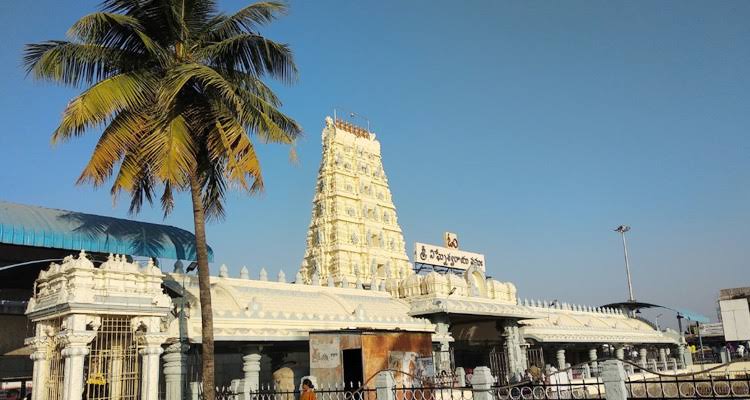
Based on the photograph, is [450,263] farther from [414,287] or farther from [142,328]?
[142,328]

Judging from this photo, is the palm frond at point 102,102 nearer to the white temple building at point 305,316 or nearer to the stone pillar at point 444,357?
the white temple building at point 305,316

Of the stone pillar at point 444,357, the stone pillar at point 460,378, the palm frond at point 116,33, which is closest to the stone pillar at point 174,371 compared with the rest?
the palm frond at point 116,33

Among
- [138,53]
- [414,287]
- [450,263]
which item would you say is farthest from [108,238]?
[450,263]

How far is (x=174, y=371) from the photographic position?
20.1m

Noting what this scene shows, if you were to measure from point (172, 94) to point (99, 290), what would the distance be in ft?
19.0

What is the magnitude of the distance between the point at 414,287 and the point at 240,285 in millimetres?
11054

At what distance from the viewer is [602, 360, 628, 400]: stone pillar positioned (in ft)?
40.2

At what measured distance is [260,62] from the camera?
1864cm

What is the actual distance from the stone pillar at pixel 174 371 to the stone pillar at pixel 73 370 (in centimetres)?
434

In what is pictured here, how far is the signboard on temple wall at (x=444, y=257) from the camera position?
1924 inches

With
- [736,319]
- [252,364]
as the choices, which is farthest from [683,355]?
[736,319]

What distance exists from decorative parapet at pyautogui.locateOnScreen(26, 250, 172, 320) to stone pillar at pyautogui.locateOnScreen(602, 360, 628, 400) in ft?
40.5

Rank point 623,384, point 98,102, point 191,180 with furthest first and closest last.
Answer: point 191,180 < point 98,102 < point 623,384

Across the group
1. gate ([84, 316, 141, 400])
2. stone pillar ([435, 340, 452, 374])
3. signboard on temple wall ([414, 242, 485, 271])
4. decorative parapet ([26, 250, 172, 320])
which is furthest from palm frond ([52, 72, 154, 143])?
signboard on temple wall ([414, 242, 485, 271])
